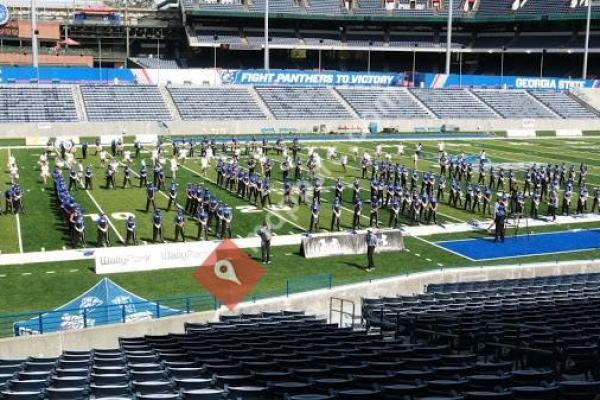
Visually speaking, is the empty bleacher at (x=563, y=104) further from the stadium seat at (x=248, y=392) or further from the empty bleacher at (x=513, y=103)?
the stadium seat at (x=248, y=392)

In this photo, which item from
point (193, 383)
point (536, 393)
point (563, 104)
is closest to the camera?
point (536, 393)

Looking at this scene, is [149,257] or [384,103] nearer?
[149,257]

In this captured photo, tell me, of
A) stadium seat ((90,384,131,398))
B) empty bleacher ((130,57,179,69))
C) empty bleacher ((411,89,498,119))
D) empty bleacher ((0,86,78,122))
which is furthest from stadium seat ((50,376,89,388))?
empty bleacher ((130,57,179,69))

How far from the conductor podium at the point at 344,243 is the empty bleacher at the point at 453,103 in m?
34.7

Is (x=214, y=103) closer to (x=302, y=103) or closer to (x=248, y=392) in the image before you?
(x=302, y=103)

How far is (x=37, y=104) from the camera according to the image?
46906 mm

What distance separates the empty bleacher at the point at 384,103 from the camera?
2119 inches

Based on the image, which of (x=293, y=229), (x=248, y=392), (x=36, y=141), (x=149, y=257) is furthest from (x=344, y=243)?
(x=36, y=141)

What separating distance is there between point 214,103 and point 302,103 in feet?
20.7

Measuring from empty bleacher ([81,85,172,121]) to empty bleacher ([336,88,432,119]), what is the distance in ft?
45.0

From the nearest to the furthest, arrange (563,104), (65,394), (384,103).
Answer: (65,394)
(384,103)
(563,104)

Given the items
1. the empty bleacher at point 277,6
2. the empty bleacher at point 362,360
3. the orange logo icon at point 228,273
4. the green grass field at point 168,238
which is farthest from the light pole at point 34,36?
the empty bleacher at point 362,360

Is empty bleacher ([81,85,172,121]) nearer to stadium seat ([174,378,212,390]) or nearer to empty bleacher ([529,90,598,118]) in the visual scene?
empty bleacher ([529,90,598,118])

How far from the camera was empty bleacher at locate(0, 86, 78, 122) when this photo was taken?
1772 inches
